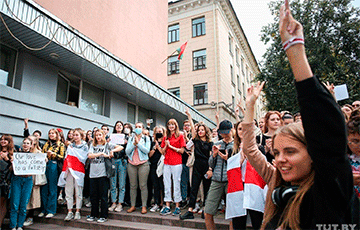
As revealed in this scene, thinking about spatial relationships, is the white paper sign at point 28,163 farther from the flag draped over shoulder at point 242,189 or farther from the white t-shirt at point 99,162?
the flag draped over shoulder at point 242,189

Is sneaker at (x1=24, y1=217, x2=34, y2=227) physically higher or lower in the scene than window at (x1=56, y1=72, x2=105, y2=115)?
lower

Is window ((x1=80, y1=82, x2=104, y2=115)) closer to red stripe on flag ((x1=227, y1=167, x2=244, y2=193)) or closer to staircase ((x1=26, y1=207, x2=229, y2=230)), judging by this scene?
staircase ((x1=26, y1=207, x2=229, y2=230))

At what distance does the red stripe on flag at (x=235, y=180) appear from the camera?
3.75 meters

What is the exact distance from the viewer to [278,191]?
1.34 metres

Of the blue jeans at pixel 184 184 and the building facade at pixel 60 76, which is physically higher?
the building facade at pixel 60 76

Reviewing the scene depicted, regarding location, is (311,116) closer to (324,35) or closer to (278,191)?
(278,191)

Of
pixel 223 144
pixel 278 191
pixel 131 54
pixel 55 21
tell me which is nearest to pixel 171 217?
pixel 223 144

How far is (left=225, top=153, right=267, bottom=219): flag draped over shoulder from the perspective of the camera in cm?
327

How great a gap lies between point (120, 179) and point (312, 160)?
584 centimetres

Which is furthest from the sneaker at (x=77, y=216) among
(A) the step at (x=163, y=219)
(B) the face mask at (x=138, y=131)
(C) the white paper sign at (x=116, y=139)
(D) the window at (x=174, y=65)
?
(D) the window at (x=174, y=65)

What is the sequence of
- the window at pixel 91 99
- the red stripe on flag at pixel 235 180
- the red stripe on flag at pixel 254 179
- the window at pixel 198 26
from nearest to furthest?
the red stripe on flag at pixel 254 179 < the red stripe on flag at pixel 235 180 < the window at pixel 91 99 < the window at pixel 198 26

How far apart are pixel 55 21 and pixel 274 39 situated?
1336 cm

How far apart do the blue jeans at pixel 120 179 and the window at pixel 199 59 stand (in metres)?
17.6

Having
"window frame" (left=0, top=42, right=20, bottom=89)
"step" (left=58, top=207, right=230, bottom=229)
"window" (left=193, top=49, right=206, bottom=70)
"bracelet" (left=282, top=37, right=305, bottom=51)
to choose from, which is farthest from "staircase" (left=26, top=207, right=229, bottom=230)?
"window" (left=193, top=49, right=206, bottom=70)
